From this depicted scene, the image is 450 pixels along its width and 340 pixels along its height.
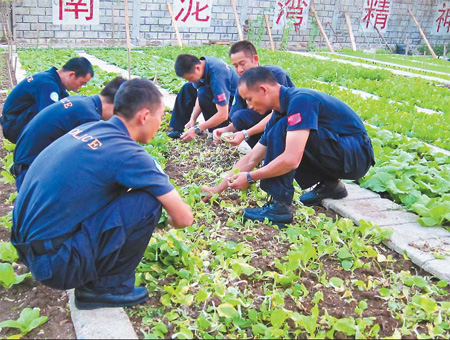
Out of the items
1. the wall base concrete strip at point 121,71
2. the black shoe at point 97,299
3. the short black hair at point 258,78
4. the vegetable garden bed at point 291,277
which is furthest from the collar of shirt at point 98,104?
the wall base concrete strip at point 121,71

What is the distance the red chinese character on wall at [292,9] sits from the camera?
18578 mm

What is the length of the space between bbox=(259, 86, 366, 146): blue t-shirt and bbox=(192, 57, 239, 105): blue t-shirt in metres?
1.26

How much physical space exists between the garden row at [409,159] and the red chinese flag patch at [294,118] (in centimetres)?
109

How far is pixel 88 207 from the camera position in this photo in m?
2.04

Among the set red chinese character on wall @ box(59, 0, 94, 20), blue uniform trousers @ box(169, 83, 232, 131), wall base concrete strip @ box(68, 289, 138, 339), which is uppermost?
red chinese character on wall @ box(59, 0, 94, 20)

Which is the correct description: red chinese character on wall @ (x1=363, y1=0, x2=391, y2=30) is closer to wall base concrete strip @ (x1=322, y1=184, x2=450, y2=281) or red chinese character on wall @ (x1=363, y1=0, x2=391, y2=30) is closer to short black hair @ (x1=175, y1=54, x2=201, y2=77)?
short black hair @ (x1=175, y1=54, x2=201, y2=77)

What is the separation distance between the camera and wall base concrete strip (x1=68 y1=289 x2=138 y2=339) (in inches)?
79.7

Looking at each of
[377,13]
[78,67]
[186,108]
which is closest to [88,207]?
[78,67]

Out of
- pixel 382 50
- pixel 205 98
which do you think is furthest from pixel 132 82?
pixel 382 50

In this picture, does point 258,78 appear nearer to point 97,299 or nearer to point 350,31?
point 97,299

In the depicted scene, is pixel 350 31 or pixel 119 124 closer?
pixel 119 124

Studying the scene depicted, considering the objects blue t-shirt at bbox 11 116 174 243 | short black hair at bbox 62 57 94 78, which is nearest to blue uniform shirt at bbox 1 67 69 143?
short black hair at bbox 62 57 94 78

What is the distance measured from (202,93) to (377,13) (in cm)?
1781

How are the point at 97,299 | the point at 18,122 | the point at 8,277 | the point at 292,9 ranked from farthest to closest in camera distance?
the point at 292,9, the point at 18,122, the point at 8,277, the point at 97,299
